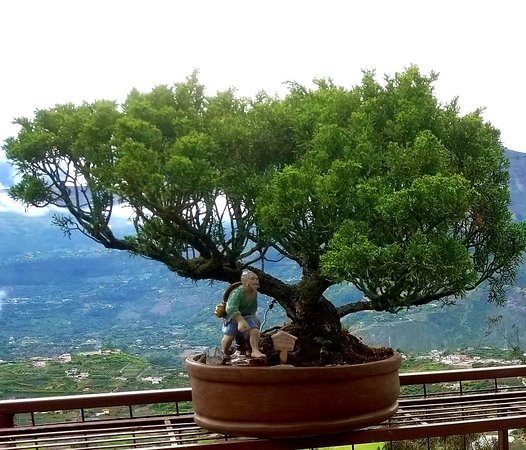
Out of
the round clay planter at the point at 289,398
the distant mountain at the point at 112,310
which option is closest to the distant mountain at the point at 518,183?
the distant mountain at the point at 112,310

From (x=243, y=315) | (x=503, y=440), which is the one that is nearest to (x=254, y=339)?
(x=243, y=315)

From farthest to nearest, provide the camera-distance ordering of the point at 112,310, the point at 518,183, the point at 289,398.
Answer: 1. the point at 518,183
2. the point at 112,310
3. the point at 289,398

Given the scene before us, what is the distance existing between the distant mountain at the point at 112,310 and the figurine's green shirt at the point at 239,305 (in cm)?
77

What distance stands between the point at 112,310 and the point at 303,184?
46.4 inches

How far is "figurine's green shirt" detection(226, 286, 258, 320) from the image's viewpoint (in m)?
1.15

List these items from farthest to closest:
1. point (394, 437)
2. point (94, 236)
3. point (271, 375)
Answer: point (94, 236), point (394, 437), point (271, 375)

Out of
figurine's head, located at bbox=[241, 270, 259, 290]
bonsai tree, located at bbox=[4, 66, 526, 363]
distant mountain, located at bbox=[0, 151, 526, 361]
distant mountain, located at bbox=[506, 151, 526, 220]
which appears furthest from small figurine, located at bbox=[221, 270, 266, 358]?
distant mountain, located at bbox=[506, 151, 526, 220]

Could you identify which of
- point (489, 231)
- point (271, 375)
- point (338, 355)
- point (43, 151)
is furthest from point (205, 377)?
point (489, 231)

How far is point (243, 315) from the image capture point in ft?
3.84

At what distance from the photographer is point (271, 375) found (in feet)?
3.53

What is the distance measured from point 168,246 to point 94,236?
6.5 inches

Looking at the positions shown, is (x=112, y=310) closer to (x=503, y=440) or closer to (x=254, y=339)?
(x=254, y=339)

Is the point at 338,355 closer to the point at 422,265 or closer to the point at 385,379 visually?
the point at 385,379

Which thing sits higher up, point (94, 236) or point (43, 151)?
point (43, 151)
